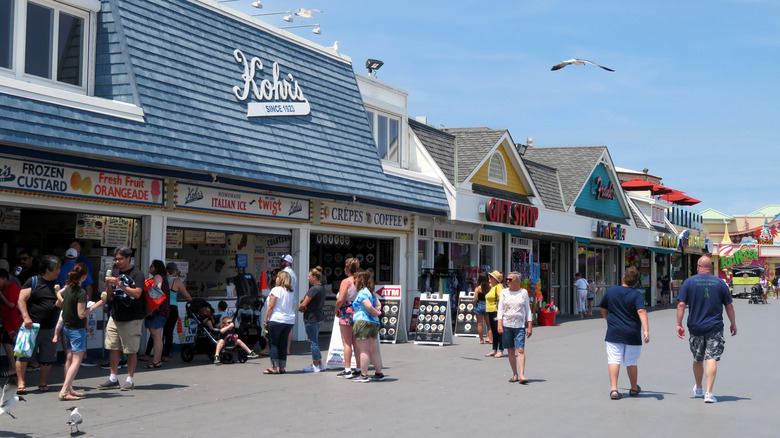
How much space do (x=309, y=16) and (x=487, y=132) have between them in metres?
9.15

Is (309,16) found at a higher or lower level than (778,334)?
higher

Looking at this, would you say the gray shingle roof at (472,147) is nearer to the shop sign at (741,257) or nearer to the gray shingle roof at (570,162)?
the gray shingle roof at (570,162)

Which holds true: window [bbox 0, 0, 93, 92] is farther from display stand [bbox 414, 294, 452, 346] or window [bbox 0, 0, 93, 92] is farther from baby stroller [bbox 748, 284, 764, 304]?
baby stroller [bbox 748, 284, 764, 304]

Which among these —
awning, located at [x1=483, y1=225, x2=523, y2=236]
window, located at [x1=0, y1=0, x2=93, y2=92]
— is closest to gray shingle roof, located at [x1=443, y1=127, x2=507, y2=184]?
awning, located at [x1=483, y1=225, x2=523, y2=236]

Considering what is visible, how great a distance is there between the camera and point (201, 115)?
14.4m

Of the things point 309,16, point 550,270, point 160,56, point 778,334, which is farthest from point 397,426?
point 550,270

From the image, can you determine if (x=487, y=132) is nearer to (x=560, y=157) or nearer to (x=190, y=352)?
(x=560, y=157)

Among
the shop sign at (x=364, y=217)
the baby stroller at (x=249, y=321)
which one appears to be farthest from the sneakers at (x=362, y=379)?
the shop sign at (x=364, y=217)

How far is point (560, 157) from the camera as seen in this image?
35438 millimetres

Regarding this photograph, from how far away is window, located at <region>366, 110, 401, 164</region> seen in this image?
2139 centimetres

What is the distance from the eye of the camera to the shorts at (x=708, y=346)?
34.7 ft

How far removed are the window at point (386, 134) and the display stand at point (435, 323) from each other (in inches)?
186

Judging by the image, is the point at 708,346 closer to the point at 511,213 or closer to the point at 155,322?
the point at 155,322

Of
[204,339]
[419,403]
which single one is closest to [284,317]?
[204,339]
